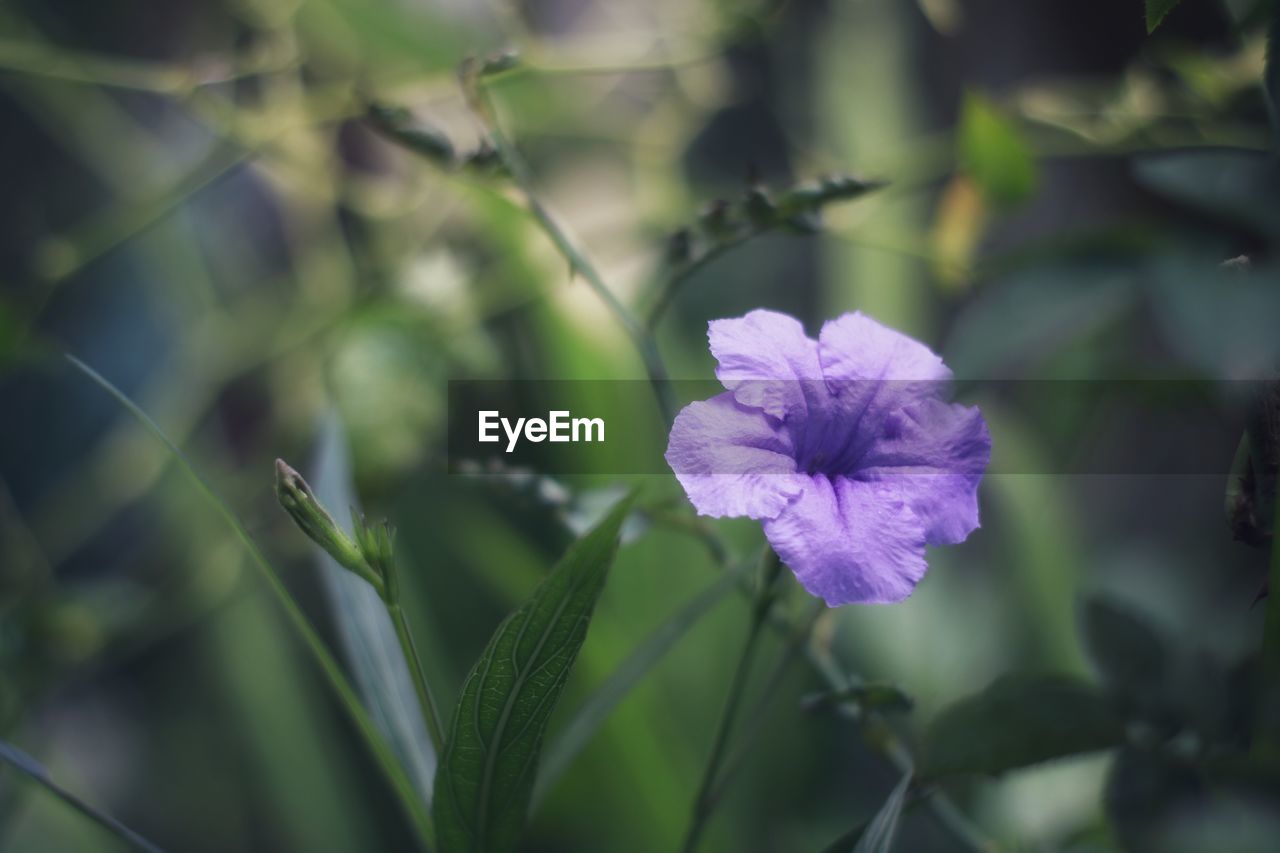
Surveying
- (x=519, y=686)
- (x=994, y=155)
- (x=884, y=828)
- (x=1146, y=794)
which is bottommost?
(x=1146, y=794)

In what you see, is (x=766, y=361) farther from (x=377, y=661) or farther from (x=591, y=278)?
(x=377, y=661)

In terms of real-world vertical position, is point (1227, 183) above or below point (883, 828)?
above

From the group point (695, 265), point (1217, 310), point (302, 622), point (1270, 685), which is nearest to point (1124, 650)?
point (1270, 685)

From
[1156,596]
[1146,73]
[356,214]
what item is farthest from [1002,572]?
[356,214]

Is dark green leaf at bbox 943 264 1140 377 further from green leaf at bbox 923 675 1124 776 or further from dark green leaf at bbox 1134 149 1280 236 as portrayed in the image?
green leaf at bbox 923 675 1124 776

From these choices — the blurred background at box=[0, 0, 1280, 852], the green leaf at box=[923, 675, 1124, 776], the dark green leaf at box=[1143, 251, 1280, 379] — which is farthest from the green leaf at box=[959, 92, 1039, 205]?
the green leaf at box=[923, 675, 1124, 776]

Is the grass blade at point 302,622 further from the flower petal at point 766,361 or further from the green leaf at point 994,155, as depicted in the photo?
the green leaf at point 994,155
